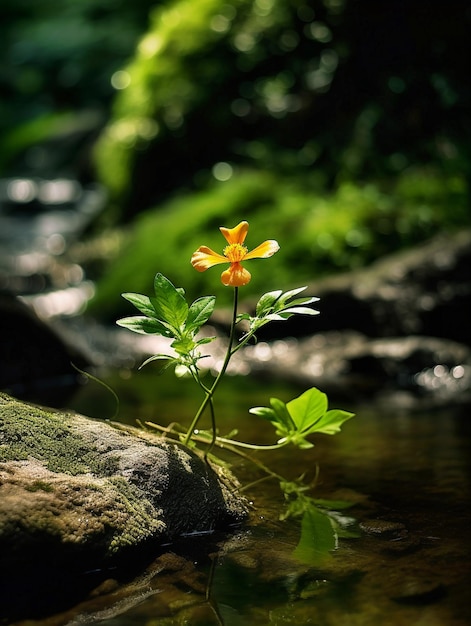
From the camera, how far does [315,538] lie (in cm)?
227

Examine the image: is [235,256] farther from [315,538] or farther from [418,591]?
[418,591]

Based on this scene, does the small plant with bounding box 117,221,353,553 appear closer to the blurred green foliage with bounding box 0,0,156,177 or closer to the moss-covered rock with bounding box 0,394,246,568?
the moss-covered rock with bounding box 0,394,246,568

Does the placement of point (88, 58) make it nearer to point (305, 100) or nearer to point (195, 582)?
point (305, 100)

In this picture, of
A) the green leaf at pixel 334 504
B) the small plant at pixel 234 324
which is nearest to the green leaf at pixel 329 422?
the small plant at pixel 234 324

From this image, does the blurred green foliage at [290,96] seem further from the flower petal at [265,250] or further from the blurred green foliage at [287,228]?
the flower petal at [265,250]

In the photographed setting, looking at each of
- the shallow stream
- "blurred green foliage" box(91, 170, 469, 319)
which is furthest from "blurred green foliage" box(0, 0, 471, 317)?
the shallow stream

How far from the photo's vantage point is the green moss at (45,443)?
2.22 metres

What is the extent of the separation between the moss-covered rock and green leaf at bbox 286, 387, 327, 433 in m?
0.30

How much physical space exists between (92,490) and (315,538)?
640 mm

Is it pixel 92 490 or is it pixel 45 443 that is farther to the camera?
pixel 45 443

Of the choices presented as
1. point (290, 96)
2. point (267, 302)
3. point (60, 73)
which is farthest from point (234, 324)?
point (60, 73)

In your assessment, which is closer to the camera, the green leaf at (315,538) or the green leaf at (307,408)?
the green leaf at (315,538)

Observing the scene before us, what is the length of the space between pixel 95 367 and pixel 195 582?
351 cm

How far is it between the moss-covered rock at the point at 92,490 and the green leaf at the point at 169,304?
0.39 metres
